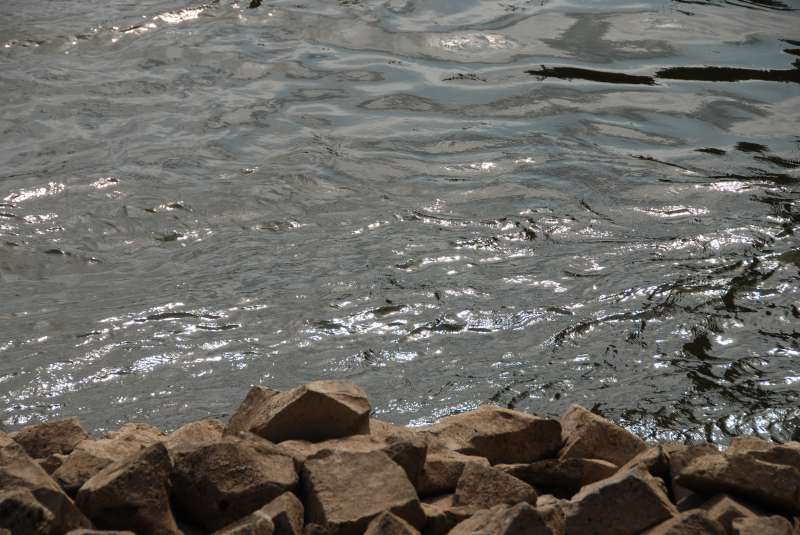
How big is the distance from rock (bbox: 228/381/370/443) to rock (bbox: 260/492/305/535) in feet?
1.42

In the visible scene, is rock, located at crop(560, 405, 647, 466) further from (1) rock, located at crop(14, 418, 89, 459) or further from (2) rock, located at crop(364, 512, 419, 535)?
(1) rock, located at crop(14, 418, 89, 459)

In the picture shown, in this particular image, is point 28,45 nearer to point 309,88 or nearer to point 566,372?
point 309,88

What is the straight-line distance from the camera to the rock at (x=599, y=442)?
10.4 feet

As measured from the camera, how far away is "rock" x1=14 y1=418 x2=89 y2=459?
10.0 ft

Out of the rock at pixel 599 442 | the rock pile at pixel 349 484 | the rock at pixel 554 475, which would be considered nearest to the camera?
the rock pile at pixel 349 484

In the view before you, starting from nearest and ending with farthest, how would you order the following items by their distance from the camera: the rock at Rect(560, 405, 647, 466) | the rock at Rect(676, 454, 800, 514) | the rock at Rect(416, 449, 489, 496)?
the rock at Rect(676, 454, 800, 514), the rock at Rect(416, 449, 489, 496), the rock at Rect(560, 405, 647, 466)

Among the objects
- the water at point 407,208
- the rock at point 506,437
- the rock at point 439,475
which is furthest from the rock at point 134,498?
the water at point 407,208

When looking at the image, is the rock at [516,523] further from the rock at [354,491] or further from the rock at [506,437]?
the rock at [506,437]

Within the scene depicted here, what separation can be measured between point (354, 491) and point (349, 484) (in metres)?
0.03

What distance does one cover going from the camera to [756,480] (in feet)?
8.58

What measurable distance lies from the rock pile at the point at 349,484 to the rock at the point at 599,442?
1 cm

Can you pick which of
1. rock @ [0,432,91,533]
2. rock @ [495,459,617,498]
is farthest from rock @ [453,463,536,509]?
rock @ [0,432,91,533]

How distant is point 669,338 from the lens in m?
4.57

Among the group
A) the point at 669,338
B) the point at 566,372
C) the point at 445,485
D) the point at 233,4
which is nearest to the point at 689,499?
the point at 445,485
